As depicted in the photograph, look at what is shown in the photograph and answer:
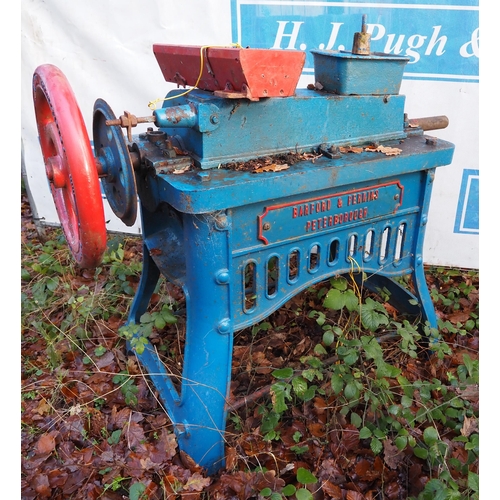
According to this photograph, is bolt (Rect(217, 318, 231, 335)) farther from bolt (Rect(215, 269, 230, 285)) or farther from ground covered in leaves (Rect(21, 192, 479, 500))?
ground covered in leaves (Rect(21, 192, 479, 500))

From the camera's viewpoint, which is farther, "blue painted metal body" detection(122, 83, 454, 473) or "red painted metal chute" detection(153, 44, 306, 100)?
"blue painted metal body" detection(122, 83, 454, 473)

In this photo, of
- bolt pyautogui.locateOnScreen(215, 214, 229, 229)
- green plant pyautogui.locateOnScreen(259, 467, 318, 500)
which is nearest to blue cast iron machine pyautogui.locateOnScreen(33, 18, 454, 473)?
→ bolt pyautogui.locateOnScreen(215, 214, 229, 229)

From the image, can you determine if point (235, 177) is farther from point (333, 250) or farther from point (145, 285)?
point (145, 285)

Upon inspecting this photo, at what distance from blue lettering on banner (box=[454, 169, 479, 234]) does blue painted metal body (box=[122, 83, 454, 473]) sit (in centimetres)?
115

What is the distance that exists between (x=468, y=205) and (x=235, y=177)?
210cm

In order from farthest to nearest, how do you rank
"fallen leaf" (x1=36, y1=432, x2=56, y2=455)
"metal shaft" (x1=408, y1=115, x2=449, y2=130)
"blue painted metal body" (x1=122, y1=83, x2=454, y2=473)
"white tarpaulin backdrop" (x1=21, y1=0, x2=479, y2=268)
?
"white tarpaulin backdrop" (x1=21, y1=0, x2=479, y2=268), "metal shaft" (x1=408, y1=115, x2=449, y2=130), "fallen leaf" (x1=36, y1=432, x2=56, y2=455), "blue painted metal body" (x1=122, y1=83, x2=454, y2=473)

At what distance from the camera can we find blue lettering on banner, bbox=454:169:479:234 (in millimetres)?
2967

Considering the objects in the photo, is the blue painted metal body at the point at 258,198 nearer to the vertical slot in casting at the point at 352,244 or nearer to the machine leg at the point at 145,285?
the vertical slot in casting at the point at 352,244

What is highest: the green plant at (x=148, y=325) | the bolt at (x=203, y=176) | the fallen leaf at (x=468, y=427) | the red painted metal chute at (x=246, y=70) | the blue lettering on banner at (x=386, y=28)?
the blue lettering on banner at (x=386, y=28)

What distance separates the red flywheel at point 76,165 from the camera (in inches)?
49.9

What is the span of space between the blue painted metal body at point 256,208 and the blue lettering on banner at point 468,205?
115cm

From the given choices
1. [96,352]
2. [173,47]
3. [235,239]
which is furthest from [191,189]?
[96,352]

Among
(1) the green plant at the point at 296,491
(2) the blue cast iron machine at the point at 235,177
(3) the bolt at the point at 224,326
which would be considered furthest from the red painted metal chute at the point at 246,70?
(1) the green plant at the point at 296,491

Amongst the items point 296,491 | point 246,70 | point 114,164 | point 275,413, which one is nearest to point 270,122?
point 246,70
